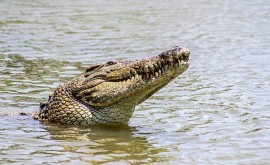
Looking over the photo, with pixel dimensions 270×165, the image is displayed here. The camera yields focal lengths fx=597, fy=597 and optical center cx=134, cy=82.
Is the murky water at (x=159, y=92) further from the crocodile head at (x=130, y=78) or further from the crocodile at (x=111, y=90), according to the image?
the crocodile head at (x=130, y=78)

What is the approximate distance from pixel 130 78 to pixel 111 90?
27 cm

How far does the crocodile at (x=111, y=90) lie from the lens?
6480 mm

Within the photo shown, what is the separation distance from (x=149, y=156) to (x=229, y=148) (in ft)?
2.97

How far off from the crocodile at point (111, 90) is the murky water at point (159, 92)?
0.16 m

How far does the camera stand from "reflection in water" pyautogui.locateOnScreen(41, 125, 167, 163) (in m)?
5.86

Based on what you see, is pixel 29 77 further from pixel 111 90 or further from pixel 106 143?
pixel 106 143

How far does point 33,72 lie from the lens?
1076 centimetres

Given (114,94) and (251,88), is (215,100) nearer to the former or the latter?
(251,88)

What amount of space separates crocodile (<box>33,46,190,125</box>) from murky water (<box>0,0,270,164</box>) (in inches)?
6.3

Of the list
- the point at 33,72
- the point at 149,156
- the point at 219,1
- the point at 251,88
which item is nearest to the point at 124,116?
the point at 149,156

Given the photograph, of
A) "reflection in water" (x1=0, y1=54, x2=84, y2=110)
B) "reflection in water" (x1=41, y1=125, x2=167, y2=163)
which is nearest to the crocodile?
"reflection in water" (x1=41, y1=125, x2=167, y2=163)

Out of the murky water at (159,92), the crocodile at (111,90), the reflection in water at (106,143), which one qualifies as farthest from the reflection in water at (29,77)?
the reflection in water at (106,143)

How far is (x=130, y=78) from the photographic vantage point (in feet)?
21.9

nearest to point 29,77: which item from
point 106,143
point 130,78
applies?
point 130,78
